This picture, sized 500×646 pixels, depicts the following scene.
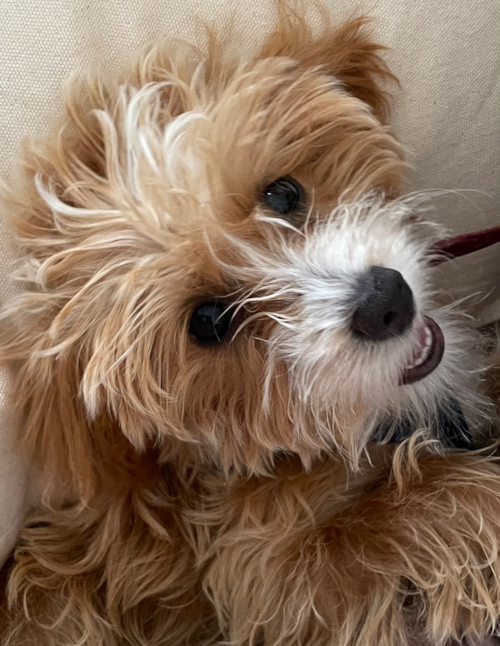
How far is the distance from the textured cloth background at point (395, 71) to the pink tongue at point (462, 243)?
13 centimetres

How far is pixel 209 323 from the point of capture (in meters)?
0.95

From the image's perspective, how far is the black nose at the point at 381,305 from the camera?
2.91 ft

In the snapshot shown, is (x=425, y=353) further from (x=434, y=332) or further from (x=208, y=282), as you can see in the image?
(x=208, y=282)

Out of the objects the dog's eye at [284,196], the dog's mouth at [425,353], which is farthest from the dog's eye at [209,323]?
the dog's mouth at [425,353]

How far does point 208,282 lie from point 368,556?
49 centimetres

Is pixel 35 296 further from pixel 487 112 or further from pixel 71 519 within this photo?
pixel 487 112

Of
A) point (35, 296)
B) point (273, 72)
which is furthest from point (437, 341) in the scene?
point (35, 296)

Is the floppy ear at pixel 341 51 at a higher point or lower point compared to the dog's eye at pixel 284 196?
higher

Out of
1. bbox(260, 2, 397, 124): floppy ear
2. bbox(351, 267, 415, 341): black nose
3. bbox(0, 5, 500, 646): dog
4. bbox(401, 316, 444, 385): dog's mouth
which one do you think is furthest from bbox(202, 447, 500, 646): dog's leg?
bbox(260, 2, 397, 124): floppy ear

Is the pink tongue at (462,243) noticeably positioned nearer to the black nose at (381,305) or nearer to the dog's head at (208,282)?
the dog's head at (208,282)

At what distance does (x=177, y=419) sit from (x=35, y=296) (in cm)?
28

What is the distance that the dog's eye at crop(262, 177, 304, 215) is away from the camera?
1003 mm

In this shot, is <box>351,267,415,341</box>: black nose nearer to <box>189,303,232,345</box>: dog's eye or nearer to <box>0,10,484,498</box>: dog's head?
<box>0,10,484,498</box>: dog's head

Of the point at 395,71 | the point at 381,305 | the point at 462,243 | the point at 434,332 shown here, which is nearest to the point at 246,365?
the point at 381,305
